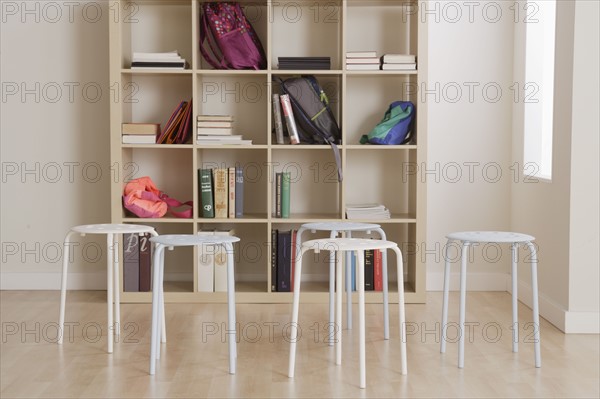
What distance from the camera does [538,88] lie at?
5.12m

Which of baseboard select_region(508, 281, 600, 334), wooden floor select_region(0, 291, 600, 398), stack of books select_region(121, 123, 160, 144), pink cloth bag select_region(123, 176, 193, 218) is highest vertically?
stack of books select_region(121, 123, 160, 144)

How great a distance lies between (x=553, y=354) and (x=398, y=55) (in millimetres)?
1971

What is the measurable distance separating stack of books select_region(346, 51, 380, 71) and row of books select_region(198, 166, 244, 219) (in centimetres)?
87

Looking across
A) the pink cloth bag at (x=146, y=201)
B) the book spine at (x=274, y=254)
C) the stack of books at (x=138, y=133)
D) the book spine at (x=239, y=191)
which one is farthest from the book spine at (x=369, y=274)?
the stack of books at (x=138, y=133)

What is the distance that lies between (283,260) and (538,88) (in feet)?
5.90

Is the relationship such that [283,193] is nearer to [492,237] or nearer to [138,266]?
[138,266]

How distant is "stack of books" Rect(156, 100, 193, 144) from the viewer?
16.5 feet

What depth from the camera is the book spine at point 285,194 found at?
5.02 metres

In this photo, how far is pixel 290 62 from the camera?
5.01 m

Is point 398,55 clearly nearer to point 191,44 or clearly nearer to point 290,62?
point 290,62

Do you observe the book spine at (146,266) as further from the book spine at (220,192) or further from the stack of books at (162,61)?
the stack of books at (162,61)

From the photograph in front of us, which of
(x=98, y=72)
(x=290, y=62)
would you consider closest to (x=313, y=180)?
(x=290, y=62)

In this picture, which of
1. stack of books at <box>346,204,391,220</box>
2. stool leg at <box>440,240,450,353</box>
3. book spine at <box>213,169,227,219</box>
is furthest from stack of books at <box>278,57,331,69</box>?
stool leg at <box>440,240,450,353</box>

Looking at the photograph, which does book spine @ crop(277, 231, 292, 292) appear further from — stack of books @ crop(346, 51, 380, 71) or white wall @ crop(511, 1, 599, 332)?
white wall @ crop(511, 1, 599, 332)
